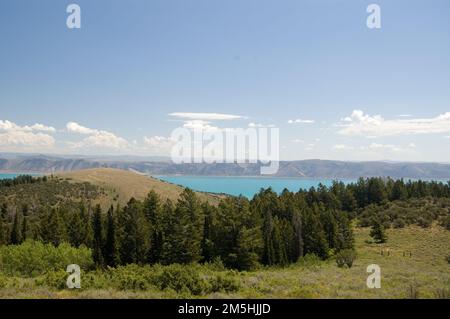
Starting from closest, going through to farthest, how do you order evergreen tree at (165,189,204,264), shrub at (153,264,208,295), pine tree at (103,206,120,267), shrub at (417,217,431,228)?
shrub at (153,264,208,295), evergreen tree at (165,189,204,264), pine tree at (103,206,120,267), shrub at (417,217,431,228)

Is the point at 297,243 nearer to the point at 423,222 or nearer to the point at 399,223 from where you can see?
the point at 399,223

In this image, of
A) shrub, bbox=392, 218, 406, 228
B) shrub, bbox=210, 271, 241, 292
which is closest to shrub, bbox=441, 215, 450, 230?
shrub, bbox=392, 218, 406, 228

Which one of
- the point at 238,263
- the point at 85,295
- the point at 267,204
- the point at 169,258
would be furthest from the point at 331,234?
the point at 85,295

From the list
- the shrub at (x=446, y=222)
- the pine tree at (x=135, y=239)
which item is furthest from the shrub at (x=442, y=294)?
the shrub at (x=446, y=222)

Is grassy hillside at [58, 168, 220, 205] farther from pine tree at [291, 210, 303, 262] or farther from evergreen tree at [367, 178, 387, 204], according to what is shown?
pine tree at [291, 210, 303, 262]

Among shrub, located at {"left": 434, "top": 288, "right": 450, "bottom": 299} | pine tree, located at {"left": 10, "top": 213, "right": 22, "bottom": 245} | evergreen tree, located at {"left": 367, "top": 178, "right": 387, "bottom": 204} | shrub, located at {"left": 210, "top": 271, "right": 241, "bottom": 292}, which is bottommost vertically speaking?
pine tree, located at {"left": 10, "top": 213, "right": 22, "bottom": 245}

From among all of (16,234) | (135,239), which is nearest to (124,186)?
(16,234)

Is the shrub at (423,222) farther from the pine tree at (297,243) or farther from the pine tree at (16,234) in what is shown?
the pine tree at (16,234)

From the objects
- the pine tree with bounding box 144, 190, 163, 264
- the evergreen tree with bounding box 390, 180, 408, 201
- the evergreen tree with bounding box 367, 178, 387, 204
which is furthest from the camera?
the evergreen tree with bounding box 367, 178, 387, 204

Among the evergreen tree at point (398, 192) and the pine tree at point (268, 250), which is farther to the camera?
the evergreen tree at point (398, 192)

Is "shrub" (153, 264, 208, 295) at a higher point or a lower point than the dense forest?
higher

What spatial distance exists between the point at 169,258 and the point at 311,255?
64.4ft

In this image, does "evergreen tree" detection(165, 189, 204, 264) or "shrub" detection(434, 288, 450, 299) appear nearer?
"shrub" detection(434, 288, 450, 299)

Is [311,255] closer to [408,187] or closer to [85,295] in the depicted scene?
[85,295]
